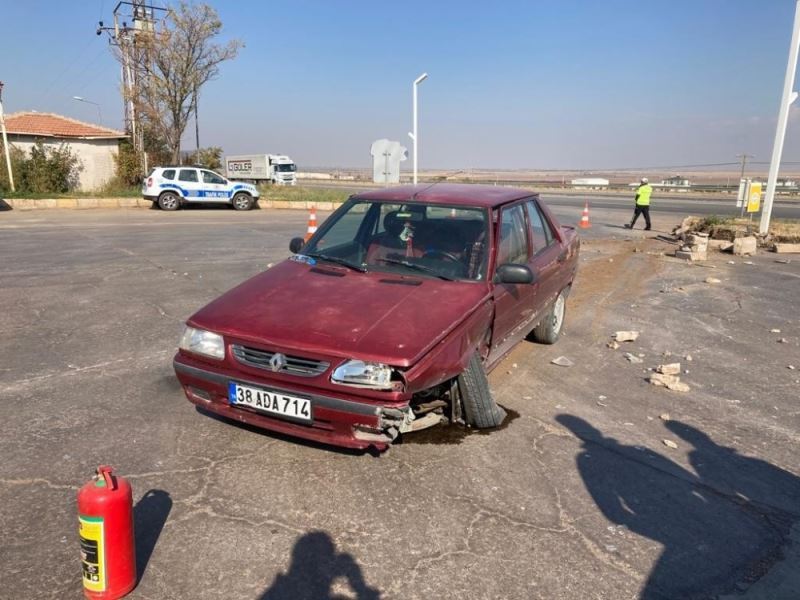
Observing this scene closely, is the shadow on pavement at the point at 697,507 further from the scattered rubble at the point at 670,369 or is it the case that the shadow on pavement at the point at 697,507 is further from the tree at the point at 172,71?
the tree at the point at 172,71

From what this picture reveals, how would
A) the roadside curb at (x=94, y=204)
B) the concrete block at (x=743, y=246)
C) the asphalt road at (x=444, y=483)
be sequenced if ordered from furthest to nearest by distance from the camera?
the roadside curb at (x=94, y=204) → the concrete block at (x=743, y=246) → the asphalt road at (x=444, y=483)

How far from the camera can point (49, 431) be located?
Answer: 387cm

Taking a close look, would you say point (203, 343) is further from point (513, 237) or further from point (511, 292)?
point (513, 237)

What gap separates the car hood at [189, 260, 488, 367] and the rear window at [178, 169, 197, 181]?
66.0 ft

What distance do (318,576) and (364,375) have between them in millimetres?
1015

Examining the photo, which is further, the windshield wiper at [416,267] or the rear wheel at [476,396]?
the windshield wiper at [416,267]

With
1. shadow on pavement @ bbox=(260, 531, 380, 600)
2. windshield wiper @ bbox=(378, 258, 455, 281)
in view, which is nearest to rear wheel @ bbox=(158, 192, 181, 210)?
windshield wiper @ bbox=(378, 258, 455, 281)

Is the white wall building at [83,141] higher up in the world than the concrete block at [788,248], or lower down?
higher up

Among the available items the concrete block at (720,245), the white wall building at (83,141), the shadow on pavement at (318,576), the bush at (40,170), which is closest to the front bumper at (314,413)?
the shadow on pavement at (318,576)

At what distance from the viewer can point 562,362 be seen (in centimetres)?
564

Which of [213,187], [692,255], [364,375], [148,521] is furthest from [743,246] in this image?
[213,187]

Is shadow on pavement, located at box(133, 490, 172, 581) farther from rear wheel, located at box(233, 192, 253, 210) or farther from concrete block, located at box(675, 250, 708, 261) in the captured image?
rear wheel, located at box(233, 192, 253, 210)

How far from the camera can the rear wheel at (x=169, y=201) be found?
22.2 meters

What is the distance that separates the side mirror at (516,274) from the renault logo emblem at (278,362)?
5.50 feet
